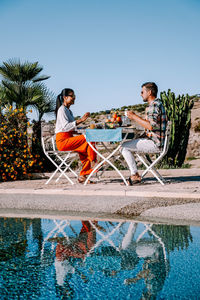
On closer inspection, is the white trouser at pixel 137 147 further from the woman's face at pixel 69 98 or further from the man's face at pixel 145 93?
the woman's face at pixel 69 98

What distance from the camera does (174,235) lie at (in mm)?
2697

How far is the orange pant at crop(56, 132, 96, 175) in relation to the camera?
5160mm

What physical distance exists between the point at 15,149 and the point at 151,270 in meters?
5.55

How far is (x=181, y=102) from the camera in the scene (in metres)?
8.81

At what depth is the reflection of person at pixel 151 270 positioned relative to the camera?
5.65 ft

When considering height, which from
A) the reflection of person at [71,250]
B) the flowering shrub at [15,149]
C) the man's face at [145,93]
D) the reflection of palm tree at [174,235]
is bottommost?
the reflection of palm tree at [174,235]

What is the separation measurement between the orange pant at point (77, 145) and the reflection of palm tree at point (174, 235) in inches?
94.8

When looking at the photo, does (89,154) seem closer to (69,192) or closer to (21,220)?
(69,192)

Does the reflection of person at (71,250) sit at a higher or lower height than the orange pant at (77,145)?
lower

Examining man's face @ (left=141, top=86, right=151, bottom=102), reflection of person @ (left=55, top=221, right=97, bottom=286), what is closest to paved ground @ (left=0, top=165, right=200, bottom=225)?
reflection of person @ (left=55, top=221, right=97, bottom=286)

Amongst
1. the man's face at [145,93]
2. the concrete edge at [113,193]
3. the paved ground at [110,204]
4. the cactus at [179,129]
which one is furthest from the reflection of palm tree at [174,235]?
the cactus at [179,129]

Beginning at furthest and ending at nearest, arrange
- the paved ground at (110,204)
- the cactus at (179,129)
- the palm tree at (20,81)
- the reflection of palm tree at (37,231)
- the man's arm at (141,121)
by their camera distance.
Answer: the palm tree at (20,81), the cactus at (179,129), the man's arm at (141,121), the paved ground at (110,204), the reflection of palm tree at (37,231)

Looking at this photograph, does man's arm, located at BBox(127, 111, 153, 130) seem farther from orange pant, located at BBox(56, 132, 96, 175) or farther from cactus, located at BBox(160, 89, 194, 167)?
cactus, located at BBox(160, 89, 194, 167)

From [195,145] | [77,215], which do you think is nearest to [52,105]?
[195,145]
